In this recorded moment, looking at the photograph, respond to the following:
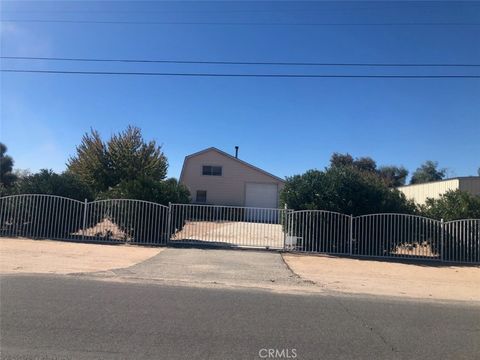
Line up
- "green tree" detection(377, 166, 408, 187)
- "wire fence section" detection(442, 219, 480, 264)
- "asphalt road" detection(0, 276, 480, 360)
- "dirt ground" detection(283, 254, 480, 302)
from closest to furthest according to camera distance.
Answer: "asphalt road" detection(0, 276, 480, 360)
"dirt ground" detection(283, 254, 480, 302)
"wire fence section" detection(442, 219, 480, 264)
"green tree" detection(377, 166, 408, 187)

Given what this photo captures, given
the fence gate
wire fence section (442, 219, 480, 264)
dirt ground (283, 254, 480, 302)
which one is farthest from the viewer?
the fence gate

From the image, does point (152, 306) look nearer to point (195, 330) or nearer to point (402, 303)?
point (195, 330)

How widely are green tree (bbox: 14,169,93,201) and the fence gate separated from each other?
465 cm

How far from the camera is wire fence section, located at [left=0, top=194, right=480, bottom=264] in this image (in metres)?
15.7

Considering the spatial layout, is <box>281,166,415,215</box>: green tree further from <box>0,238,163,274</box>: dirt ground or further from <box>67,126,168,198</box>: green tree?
<box>67,126,168,198</box>: green tree

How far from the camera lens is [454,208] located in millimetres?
16641

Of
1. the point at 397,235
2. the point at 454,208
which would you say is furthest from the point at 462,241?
the point at 397,235

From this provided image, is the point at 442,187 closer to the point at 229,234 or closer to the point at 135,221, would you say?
the point at 229,234

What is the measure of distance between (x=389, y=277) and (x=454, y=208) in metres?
6.47

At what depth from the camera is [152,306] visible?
23.2 feet

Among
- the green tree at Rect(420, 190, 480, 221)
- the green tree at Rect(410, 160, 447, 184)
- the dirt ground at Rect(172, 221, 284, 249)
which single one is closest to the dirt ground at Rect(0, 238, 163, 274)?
the dirt ground at Rect(172, 221, 284, 249)

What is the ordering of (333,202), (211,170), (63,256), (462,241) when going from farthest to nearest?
(211,170)
(333,202)
(462,241)
(63,256)

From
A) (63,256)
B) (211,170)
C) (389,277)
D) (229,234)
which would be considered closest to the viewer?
(389,277)

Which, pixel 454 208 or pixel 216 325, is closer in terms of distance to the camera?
pixel 216 325
